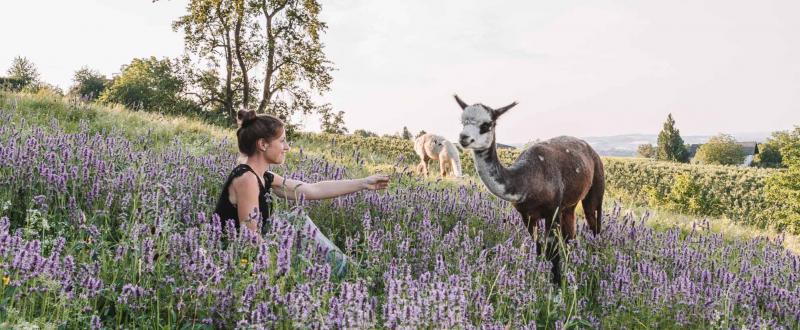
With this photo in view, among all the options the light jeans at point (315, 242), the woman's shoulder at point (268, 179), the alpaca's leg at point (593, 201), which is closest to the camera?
the light jeans at point (315, 242)

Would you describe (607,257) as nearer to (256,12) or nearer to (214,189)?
(214,189)

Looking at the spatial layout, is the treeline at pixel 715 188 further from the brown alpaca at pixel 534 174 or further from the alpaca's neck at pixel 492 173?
the alpaca's neck at pixel 492 173

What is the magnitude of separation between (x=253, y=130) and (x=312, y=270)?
1679 millimetres

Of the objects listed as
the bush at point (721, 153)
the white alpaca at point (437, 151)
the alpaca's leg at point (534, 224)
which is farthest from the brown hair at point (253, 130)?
the bush at point (721, 153)

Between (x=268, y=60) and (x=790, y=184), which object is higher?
(x=268, y=60)

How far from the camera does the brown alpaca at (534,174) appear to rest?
13.6 ft

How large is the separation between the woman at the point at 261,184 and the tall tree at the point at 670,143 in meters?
70.6

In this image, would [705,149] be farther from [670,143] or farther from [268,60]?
[268,60]

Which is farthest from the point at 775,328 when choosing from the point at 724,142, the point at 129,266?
the point at 724,142

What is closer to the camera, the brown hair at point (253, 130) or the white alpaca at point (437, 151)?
the brown hair at point (253, 130)

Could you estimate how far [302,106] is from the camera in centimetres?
2500

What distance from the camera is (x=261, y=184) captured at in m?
4.18

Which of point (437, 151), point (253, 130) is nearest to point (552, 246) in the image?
point (253, 130)

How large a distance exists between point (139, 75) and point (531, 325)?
42595mm
